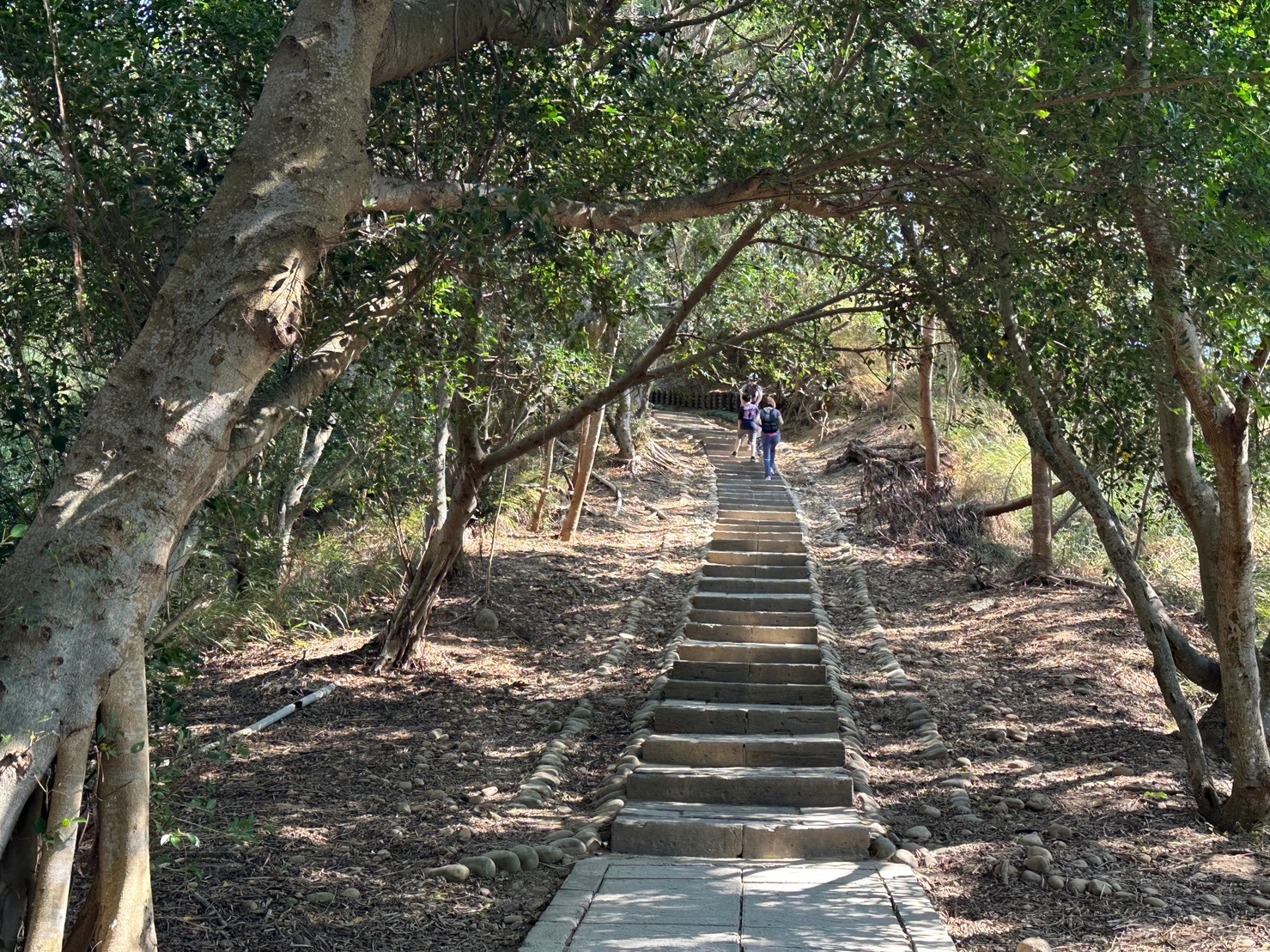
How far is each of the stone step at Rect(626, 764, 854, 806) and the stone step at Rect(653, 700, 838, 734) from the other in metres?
0.99

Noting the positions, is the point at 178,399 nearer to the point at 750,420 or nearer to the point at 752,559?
the point at 752,559

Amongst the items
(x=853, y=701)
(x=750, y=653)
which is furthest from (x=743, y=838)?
(x=750, y=653)

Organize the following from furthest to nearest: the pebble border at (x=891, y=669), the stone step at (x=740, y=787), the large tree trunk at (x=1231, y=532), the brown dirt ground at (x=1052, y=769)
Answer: the pebble border at (x=891, y=669), the stone step at (x=740, y=787), the large tree trunk at (x=1231, y=532), the brown dirt ground at (x=1052, y=769)

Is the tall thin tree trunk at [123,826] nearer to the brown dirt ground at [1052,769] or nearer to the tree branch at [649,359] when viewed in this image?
the brown dirt ground at [1052,769]

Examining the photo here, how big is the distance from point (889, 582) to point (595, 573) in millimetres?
3809

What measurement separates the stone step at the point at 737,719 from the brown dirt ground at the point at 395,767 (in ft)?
1.36

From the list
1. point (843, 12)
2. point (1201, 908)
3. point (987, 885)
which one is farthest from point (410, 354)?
point (1201, 908)

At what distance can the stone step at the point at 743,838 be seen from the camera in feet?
21.4

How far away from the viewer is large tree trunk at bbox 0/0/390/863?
3152mm

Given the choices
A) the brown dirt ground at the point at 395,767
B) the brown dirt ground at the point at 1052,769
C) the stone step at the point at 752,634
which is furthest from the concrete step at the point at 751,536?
the stone step at the point at 752,634

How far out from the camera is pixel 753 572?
1412cm

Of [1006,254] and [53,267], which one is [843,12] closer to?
[1006,254]

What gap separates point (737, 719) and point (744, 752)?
2.03 feet

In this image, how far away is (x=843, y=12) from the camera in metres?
7.27
